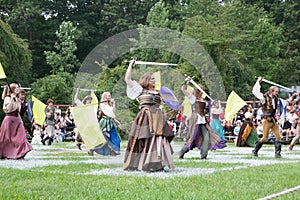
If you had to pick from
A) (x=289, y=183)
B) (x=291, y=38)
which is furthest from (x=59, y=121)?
(x=291, y=38)

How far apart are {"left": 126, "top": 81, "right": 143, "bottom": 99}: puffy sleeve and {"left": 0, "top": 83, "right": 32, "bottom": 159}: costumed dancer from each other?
3.83 m

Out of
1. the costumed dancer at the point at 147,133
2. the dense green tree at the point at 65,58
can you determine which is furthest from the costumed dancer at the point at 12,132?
the dense green tree at the point at 65,58

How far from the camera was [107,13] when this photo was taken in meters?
48.3

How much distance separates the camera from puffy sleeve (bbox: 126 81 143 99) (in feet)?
31.1

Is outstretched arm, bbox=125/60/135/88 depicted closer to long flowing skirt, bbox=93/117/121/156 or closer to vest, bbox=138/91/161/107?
vest, bbox=138/91/161/107

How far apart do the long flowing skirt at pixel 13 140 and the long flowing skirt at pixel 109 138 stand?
5.74 feet

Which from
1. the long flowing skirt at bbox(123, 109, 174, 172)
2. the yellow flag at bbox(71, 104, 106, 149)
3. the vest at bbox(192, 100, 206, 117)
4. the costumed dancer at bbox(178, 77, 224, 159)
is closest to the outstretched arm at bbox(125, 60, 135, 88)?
the long flowing skirt at bbox(123, 109, 174, 172)

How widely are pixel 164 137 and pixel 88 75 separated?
154 cm

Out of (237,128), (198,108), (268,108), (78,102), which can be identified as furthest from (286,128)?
(78,102)

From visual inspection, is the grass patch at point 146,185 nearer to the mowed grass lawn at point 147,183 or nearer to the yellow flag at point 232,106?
the mowed grass lawn at point 147,183

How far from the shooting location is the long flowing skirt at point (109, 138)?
13612 mm

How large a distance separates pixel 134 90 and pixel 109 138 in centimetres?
460

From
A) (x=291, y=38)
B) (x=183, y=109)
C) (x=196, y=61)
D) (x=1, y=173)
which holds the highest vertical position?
(x=291, y=38)

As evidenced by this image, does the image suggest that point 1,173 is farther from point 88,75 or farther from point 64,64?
point 64,64
